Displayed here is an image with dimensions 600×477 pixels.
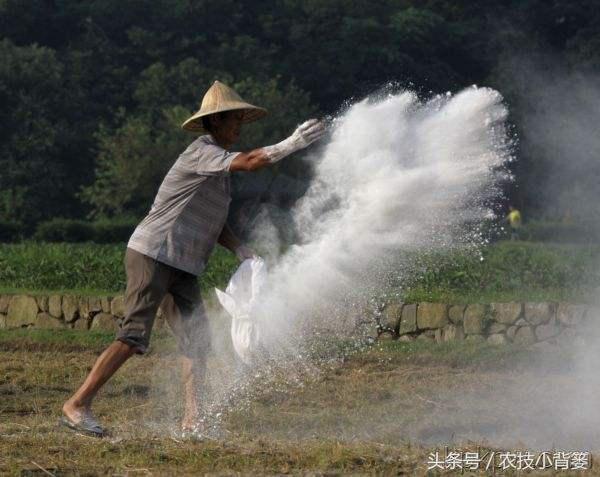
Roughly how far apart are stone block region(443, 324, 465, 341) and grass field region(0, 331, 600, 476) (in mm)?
468

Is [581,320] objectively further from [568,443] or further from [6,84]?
[6,84]

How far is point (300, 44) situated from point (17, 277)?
79.2ft

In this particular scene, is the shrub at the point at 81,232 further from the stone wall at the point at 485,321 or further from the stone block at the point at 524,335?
the stone block at the point at 524,335

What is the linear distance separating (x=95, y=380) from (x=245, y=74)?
29.3 m

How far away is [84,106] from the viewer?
115 feet

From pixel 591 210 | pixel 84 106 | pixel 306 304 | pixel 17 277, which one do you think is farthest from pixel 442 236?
pixel 84 106

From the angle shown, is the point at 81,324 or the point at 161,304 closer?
the point at 161,304

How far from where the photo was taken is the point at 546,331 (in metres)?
11.9

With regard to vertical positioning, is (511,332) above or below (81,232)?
below

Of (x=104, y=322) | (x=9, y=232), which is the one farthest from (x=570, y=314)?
(x=9, y=232)

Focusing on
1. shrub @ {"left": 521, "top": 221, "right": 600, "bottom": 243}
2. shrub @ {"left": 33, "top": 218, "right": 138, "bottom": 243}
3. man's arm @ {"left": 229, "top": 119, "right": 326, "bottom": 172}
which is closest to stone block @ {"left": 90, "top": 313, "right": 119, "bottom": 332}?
man's arm @ {"left": 229, "top": 119, "right": 326, "bottom": 172}

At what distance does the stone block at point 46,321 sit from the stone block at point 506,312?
177 inches

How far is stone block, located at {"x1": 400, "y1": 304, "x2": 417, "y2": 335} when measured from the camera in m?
12.3

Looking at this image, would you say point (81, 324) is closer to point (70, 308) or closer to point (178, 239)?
point (70, 308)
